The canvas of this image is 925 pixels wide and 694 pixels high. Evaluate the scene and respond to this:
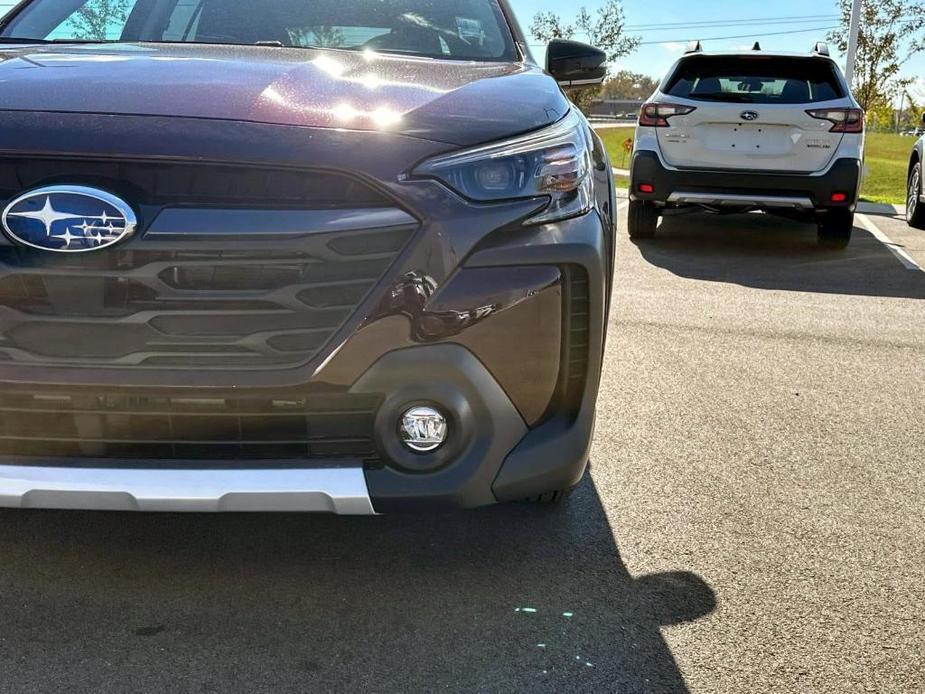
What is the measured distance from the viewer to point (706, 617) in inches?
95.2

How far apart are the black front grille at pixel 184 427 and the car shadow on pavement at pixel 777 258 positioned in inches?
201

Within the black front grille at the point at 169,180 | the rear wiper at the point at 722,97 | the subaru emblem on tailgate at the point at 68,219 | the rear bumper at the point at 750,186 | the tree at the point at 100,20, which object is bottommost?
the rear bumper at the point at 750,186

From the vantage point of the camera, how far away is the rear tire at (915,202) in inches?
386

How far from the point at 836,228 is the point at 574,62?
499 cm

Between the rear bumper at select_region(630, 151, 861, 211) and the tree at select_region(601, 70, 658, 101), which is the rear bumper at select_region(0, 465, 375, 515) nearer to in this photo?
the rear bumper at select_region(630, 151, 861, 211)

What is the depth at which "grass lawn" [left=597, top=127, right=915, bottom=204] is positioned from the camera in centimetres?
1797

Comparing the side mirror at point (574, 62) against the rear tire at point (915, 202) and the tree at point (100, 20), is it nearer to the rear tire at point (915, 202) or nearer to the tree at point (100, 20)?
the tree at point (100, 20)

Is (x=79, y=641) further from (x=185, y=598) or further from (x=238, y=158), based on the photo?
(x=238, y=158)

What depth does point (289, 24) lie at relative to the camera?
137 inches

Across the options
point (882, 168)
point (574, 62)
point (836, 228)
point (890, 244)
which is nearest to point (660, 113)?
point (836, 228)

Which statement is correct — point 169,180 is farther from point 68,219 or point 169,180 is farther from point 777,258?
point 777,258

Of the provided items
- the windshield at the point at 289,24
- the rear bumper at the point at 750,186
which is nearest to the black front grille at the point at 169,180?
the windshield at the point at 289,24

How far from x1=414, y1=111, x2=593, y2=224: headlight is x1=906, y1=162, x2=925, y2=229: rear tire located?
8.46 m

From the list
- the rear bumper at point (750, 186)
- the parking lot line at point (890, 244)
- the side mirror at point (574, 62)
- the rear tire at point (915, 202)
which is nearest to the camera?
the side mirror at point (574, 62)
